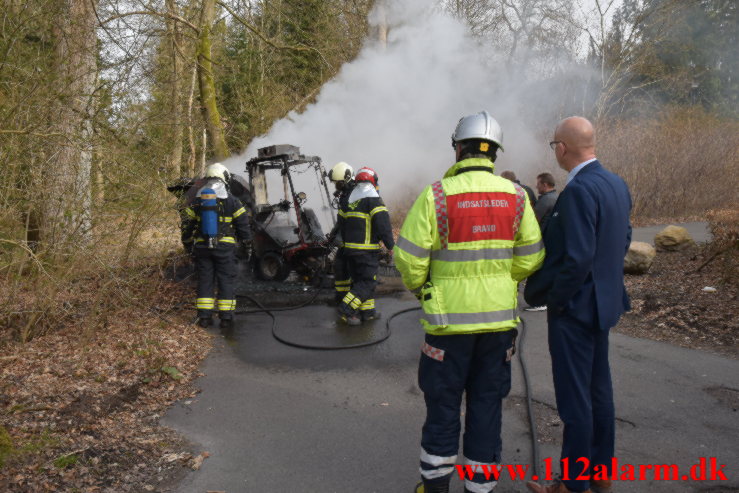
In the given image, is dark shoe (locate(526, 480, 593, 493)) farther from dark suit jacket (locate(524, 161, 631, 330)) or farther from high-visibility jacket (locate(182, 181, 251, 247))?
high-visibility jacket (locate(182, 181, 251, 247))

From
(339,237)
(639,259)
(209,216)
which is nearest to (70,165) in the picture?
(209,216)

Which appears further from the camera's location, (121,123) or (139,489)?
(121,123)

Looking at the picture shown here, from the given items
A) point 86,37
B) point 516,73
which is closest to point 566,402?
point 86,37

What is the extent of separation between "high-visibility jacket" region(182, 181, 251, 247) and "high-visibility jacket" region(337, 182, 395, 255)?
131 centimetres

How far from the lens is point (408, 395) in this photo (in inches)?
178

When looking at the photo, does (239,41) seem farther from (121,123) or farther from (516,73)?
(121,123)

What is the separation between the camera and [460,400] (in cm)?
285

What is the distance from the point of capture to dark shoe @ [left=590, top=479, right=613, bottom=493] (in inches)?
116

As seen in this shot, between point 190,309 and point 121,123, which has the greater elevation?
point 121,123

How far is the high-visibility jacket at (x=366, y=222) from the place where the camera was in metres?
6.59

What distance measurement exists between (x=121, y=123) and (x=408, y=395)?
178 inches

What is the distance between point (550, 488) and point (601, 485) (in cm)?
27

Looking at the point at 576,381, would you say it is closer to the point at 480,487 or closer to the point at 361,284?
the point at 480,487

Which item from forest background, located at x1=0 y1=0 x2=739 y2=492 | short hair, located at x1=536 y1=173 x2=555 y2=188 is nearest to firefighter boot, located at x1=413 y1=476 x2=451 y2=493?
forest background, located at x1=0 y1=0 x2=739 y2=492
